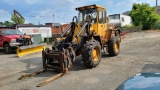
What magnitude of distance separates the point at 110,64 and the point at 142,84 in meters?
6.28

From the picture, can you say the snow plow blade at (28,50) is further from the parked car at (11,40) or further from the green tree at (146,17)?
the green tree at (146,17)

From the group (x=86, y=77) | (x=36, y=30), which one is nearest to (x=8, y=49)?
(x=36, y=30)

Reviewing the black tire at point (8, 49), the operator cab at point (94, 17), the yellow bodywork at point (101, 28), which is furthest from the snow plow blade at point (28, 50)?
the operator cab at point (94, 17)

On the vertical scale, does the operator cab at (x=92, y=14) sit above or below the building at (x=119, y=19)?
below

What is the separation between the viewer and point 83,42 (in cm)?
934

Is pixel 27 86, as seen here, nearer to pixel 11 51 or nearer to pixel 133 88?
pixel 133 88

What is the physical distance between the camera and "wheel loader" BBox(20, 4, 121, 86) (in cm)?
815

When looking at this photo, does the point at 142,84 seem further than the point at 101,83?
No

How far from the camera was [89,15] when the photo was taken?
33.5ft

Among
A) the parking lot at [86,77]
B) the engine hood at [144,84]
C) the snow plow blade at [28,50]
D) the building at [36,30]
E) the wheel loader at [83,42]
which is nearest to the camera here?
the engine hood at [144,84]

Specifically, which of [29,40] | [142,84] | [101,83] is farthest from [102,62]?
[29,40]

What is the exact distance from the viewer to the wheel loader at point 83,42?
815 cm

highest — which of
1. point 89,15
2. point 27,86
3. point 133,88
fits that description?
point 89,15

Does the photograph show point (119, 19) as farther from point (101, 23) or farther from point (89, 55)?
point (89, 55)
